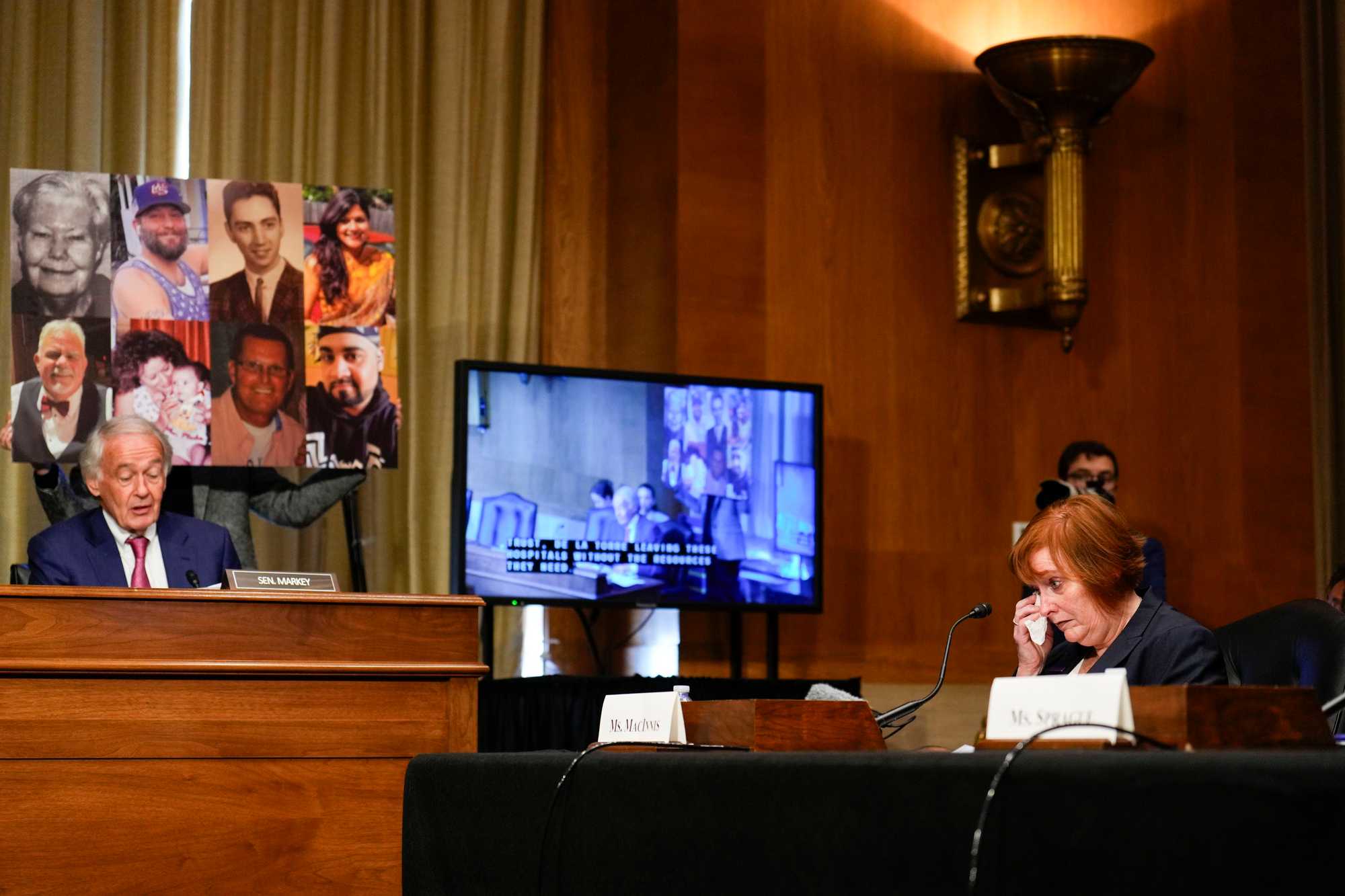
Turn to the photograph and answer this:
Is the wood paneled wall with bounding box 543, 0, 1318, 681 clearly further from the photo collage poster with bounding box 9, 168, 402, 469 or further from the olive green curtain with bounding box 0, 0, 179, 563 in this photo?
the photo collage poster with bounding box 9, 168, 402, 469

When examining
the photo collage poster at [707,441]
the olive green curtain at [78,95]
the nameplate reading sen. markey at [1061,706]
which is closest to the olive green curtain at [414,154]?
the olive green curtain at [78,95]

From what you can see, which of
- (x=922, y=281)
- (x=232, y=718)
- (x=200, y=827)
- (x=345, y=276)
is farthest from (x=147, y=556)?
(x=922, y=281)

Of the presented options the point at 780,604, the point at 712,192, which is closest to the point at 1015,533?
the point at 780,604

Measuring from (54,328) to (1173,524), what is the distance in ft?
13.3

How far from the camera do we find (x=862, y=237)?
5.94 meters

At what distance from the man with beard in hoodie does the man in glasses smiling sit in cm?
6

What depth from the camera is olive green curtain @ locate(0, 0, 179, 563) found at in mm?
5168

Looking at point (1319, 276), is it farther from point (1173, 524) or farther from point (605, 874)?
point (605, 874)

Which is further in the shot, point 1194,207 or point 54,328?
point 1194,207

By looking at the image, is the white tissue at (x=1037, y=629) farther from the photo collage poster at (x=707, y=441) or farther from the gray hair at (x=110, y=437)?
the photo collage poster at (x=707, y=441)

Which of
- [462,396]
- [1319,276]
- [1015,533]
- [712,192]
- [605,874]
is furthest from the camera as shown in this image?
[1319,276]

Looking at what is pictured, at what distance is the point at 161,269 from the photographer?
4297mm

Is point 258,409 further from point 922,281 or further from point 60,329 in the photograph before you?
point 922,281
